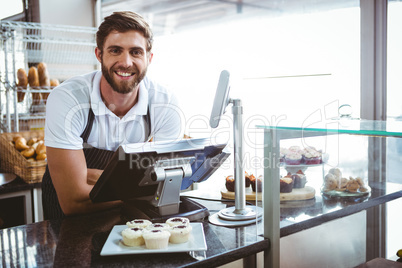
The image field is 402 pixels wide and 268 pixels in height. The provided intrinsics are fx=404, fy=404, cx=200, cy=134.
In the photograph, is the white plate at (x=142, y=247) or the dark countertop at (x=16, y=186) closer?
the white plate at (x=142, y=247)

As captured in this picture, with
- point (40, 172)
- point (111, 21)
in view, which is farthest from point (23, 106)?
point (111, 21)

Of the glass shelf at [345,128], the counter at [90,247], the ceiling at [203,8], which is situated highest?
the ceiling at [203,8]

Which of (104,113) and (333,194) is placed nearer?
(333,194)

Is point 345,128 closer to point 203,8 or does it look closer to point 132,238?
point 132,238

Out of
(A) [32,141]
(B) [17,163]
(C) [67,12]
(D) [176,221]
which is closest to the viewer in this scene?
(D) [176,221]

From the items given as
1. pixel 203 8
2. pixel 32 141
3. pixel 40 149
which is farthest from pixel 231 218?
pixel 203 8

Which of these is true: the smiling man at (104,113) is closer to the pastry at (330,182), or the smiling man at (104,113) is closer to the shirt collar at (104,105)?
the shirt collar at (104,105)

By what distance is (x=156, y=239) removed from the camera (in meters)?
1.27

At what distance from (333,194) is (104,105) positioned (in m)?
1.20

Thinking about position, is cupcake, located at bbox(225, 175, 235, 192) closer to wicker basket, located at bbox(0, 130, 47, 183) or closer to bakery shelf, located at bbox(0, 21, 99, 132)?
wicker basket, located at bbox(0, 130, 47, 183)

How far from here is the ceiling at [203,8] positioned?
116 inches

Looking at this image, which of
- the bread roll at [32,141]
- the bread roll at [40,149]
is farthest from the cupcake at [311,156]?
the bread roll at [32,141]

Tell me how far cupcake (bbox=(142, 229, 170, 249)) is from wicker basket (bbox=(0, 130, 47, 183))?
6.45 feet

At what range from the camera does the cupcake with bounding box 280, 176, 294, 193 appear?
137 centimetres
